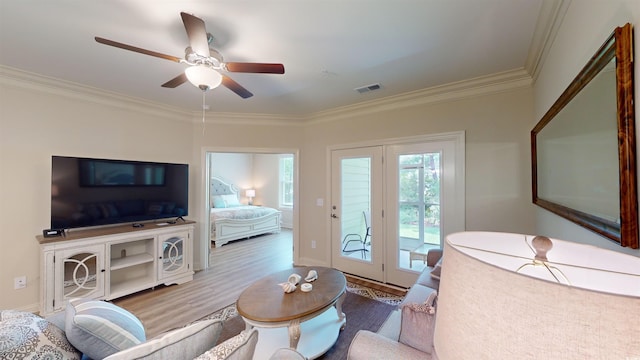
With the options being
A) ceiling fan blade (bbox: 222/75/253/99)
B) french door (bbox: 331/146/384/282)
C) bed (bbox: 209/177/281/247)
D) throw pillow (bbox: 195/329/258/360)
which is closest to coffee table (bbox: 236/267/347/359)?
throw pillow (bbox: 195/329/258/360)

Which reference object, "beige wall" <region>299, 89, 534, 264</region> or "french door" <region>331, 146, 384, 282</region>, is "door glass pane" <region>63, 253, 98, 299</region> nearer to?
"french door" <region>331, 146, 384, 282</region>

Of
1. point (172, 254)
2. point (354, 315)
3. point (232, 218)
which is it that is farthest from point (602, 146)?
point (232, 218)

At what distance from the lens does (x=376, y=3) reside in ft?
5.33

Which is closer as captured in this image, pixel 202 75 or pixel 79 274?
pixel 202 75

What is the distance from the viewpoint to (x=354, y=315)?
265 centimetres

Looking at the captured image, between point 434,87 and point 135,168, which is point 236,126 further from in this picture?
point 434,87

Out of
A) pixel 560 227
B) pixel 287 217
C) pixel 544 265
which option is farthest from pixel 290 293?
pixel 287 217

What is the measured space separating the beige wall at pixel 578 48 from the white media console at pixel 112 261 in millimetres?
3939

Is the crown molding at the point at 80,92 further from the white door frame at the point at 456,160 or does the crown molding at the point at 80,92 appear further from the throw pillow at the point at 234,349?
the throw pillow at the point at 234,349

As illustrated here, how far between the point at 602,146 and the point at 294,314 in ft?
6.17

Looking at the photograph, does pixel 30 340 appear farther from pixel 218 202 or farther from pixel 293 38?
pixel 218 202

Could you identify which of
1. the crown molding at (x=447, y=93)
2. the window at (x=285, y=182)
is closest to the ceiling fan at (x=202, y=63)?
the crown molding at (x=447, y=93)

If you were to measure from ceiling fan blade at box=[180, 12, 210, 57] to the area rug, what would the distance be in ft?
7.25

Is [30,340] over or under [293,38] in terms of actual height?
under
